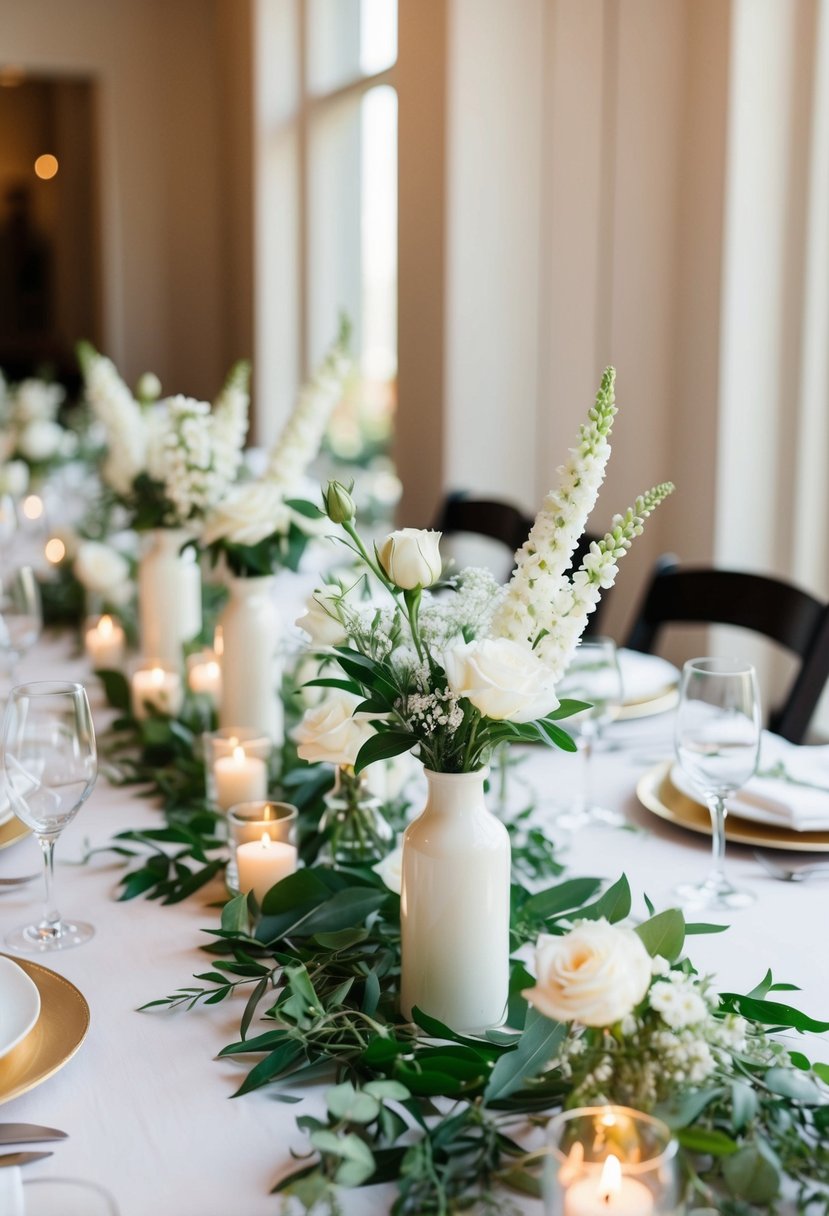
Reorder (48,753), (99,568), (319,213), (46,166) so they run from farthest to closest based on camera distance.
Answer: (46,166) < (319,213) < (99,568) < (48,753)

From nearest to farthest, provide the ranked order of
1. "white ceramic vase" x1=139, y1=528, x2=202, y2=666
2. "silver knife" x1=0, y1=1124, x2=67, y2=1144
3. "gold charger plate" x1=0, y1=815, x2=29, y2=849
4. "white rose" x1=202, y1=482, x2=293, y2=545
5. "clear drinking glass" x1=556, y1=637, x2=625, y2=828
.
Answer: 1. "silver knife" x1=0, y1=1124, x2=67, y2=1144
2. "gold charger plate" x1=0, y1=815, x2=29, y2=849
3. "clear drinking glass" x1=556, y1=637, x2=625, y2=828
4. "white rose" x1=202, y1=482, x2=293, y2=545
5. "white ceramic vase" x1=139, y1=528, x2=202, y2=666

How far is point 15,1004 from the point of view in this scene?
3.21 ft

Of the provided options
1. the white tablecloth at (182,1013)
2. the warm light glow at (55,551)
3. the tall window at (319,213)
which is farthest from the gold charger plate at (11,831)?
the tall window at (319,213)

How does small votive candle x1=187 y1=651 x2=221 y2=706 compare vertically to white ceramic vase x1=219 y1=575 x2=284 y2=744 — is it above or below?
below

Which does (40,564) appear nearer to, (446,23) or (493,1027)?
(446,23)

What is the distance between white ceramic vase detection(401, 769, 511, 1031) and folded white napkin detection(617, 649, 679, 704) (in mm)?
866

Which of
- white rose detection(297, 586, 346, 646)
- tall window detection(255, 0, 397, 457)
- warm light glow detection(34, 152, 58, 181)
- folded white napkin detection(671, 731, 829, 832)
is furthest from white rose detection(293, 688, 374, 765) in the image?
warm light glow detection(34, 152, 58, 181)

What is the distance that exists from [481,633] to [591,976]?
0.29 meters

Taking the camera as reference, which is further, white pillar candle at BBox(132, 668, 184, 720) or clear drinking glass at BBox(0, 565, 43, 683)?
clear drinking glass at BBox(0, 565, 43, 683)

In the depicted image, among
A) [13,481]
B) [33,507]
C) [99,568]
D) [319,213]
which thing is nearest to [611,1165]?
[99,568]

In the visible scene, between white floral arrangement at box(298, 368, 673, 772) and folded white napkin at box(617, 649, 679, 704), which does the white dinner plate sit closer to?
white floral arrangement at box(298, 368, 673, 772)

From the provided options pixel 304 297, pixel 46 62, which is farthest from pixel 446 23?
pixel 46 62

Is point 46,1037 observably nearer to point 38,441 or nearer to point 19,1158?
point 19,1158

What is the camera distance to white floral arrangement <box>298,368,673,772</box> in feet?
2.95
